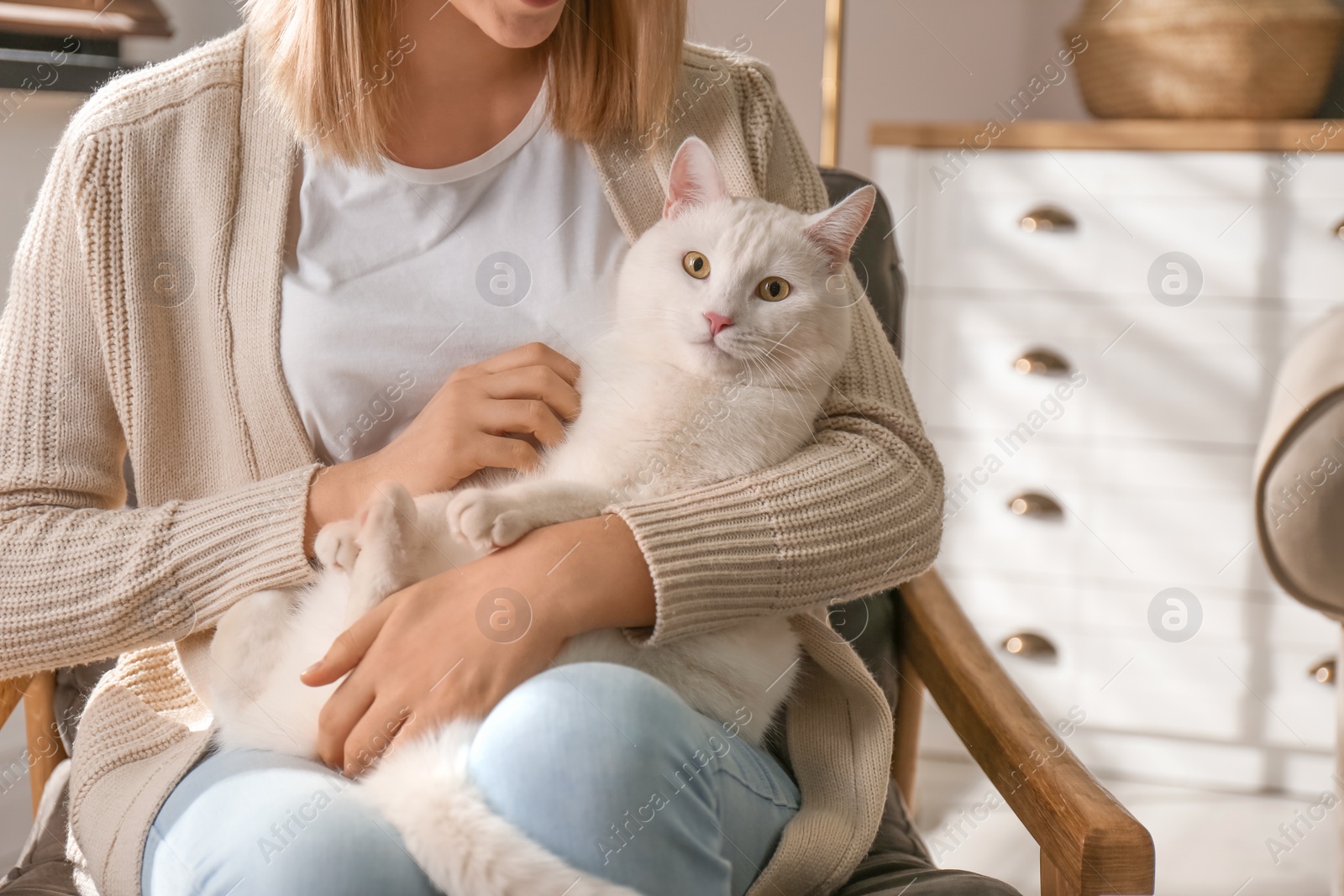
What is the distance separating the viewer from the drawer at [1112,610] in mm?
2012

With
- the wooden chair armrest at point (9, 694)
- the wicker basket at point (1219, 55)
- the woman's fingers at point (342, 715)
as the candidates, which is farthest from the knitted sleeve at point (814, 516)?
the wicker basket at point (1219, 55)

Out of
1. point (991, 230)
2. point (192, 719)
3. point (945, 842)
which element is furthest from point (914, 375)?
point (192, 719)

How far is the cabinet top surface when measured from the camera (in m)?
1.84

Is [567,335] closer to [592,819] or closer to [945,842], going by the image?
[592,819]

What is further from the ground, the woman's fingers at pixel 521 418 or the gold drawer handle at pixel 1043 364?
the woman's fingers at pixel 521 418

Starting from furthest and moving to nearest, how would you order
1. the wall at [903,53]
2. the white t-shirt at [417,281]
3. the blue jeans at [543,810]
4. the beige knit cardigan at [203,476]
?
the wall at [903,53] → the white t-shirt at [417,281] → the beige knit cardigan at [203,476] → the blue jeans at [543,810]

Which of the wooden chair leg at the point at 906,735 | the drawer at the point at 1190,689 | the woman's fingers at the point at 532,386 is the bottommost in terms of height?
the drawer at the point at 1190,689

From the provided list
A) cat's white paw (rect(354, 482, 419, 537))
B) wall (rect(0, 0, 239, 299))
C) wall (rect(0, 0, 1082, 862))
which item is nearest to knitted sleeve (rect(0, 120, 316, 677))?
cat's white paw (rect(354, 482, 419, 537))

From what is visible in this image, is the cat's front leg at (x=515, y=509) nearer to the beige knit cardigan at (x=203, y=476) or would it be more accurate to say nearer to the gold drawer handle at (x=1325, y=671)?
the beige knit cardigan at (x=203, y=476)

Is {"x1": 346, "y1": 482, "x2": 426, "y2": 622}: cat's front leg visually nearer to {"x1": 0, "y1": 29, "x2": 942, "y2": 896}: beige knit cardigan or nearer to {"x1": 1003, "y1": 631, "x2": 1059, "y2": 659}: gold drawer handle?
{"x1": 0, "y1": 29, "x2": 942, "y2": 896}: beige knit cardigan

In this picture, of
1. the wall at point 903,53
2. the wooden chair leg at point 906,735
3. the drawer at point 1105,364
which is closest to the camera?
the wooden chair leg at point 906,735

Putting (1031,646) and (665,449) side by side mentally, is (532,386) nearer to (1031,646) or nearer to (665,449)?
(665,449)

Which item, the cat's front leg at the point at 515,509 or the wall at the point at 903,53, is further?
the wall at the point at 903,53

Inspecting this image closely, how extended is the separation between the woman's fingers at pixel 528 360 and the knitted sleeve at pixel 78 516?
0.61ft
